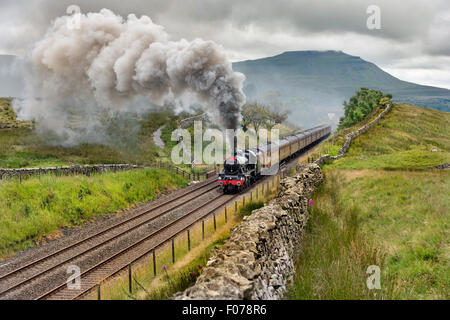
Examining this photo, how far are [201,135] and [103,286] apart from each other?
36.3 m

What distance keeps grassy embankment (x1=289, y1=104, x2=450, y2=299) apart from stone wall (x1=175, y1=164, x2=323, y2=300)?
1.68 feet

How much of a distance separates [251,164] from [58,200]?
14387mm

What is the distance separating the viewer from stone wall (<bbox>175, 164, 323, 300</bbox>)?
4980mm

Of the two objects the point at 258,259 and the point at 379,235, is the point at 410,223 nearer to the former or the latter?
the point at 379,235

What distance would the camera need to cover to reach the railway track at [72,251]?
463 inches

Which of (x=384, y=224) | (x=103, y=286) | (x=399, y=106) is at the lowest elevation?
(x=103, y=286)

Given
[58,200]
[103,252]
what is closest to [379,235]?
[103,252]

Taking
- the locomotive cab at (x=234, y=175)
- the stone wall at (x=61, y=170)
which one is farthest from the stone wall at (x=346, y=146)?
the stone wall at (x=61, y=170)

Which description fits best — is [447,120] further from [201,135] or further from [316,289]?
[316,289]

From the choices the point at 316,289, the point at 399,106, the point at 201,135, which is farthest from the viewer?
the point at 399,106

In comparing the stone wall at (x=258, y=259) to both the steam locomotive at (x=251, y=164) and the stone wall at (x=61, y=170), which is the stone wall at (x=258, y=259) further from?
the stone wall at (x=61, y=170)
